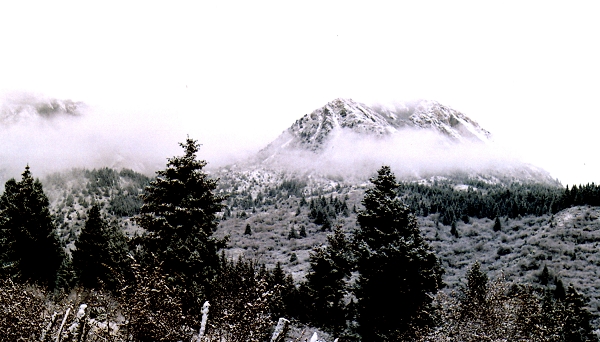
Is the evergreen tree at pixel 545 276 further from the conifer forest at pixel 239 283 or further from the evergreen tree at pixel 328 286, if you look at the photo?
the evergreen tree at pixel 328 286

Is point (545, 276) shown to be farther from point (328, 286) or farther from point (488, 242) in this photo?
point (328, 286)

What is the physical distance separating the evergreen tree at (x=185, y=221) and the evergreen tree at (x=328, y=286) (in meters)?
19.9

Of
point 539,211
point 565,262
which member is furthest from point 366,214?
point 539,211

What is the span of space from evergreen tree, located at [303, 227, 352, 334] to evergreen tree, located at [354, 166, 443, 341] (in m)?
16.3

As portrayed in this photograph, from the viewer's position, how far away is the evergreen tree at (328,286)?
36719mm

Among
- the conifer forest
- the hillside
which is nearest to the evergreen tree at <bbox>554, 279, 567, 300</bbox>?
the conifer forest

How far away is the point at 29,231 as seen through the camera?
2630cm

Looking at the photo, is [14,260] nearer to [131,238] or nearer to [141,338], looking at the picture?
[131,238]

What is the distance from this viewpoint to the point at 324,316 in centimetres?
3706

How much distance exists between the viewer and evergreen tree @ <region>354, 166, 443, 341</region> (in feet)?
61.4

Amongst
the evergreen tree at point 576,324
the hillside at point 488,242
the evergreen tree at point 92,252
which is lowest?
the hillside at point 488,242

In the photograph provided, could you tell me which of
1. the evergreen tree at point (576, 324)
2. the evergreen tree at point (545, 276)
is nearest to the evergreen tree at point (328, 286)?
the evergreen tree at point (576, 324)

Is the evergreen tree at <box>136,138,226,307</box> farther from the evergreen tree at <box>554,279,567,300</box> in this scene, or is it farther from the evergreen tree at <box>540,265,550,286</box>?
the evergreen tree at <box>540,265,550,286</box>

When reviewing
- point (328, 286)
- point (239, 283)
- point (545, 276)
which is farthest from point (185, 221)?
point (545, 276)
